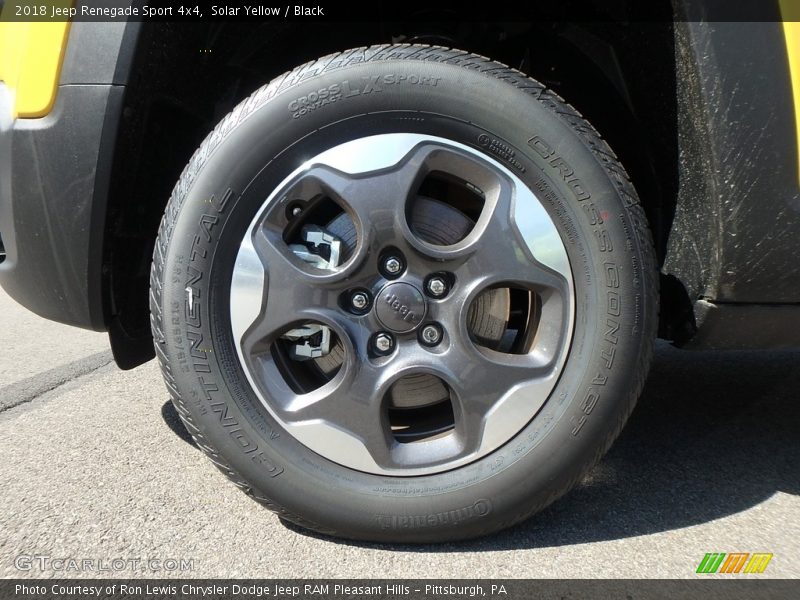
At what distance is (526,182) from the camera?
3.90 feet

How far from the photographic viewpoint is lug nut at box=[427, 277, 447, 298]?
1.19m

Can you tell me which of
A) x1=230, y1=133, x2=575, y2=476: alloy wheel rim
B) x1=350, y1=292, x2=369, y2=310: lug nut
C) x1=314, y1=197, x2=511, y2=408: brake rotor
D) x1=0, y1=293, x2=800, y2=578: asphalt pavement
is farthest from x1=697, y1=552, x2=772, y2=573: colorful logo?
x1=350, y1=292, x2=369, y2=310: lug nut

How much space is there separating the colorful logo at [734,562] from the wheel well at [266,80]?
0.73 metres

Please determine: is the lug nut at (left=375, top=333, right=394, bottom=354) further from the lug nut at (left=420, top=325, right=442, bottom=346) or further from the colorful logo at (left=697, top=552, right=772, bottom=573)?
the colorful logo at (left=697, top=552, right=772, bottom=573)

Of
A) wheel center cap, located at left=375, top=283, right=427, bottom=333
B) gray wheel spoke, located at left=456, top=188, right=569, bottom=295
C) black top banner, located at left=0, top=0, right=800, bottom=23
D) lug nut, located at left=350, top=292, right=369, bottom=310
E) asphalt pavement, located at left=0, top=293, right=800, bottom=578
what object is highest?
black top banner, located at left=0, top=0, right=800, bottom=23

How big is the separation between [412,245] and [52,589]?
38.1 inches

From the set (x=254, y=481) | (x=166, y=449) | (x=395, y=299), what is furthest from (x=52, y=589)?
(x=395, y=299)

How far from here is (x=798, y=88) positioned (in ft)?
3.63

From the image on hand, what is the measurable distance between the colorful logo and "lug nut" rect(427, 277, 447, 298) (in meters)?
0.78

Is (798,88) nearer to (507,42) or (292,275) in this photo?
(507,42)

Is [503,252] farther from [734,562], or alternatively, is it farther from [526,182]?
[734,562]

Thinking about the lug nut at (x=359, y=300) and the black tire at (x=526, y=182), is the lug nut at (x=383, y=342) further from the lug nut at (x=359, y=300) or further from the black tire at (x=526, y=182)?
the black tire at (x=526, y=182)

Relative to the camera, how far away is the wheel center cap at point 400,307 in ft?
3.86

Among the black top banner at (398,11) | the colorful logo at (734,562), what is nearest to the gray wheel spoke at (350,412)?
the colorful logo at (734,562)
